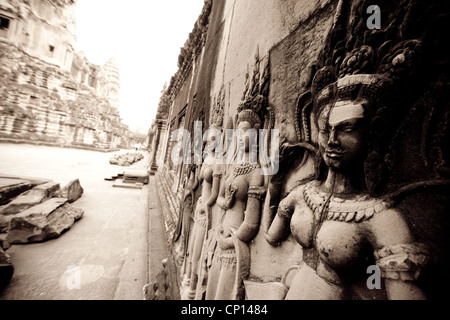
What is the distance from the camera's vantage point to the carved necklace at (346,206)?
2.34 feet

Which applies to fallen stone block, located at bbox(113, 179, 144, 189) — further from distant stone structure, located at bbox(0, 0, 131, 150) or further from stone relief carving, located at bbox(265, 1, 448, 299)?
distant stone structure, located at bbox(0, 0, 131, 150)

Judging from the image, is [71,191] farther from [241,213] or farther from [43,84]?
[43,84]

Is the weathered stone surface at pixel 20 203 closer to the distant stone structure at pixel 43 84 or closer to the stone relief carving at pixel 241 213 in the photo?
the stone relief carving at pixel 241 213

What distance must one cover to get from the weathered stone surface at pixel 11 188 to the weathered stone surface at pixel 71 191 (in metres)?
0.75

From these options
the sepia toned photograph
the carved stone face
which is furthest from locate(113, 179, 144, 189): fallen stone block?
the carved stone face

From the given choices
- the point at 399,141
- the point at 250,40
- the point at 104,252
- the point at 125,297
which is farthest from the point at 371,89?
the point at 104,252

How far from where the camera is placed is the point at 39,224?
3611 millimetres

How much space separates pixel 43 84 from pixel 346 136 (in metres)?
31.7

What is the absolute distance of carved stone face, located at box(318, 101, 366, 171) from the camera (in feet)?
2.43

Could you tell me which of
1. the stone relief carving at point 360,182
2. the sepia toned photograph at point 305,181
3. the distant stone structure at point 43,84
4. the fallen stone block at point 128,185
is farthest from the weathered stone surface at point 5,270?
the distant stone structure at point 43,84

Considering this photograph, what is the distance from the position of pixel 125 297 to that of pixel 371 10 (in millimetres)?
3488

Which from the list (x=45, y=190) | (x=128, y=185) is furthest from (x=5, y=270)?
(x=128, y=185)
